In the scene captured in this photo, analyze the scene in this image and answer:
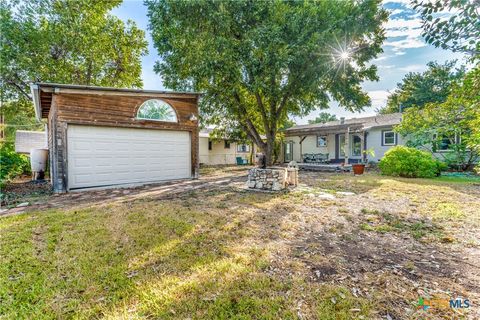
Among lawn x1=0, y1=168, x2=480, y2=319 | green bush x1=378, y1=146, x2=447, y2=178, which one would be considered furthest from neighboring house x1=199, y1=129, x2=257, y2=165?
lawn x1=0, y1=168, x2=480, y2=319

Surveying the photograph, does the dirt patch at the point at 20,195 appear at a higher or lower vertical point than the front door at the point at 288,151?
lower

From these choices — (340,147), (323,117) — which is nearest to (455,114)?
(340,147)

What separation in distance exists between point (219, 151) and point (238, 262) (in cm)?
1951

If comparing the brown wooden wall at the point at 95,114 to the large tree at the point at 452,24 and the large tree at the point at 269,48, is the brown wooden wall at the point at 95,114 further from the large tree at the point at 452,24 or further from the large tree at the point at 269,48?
the large tree at the point at 452,24

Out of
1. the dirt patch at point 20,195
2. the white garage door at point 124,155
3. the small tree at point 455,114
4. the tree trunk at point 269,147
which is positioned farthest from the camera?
the tree trunk at point 269,147

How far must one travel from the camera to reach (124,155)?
8.77 meters

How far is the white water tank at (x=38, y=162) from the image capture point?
10523mm

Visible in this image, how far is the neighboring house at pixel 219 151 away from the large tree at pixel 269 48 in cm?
783

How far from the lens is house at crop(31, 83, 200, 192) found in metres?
7.59

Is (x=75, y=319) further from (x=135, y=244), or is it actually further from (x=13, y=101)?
(x=13, y=101)

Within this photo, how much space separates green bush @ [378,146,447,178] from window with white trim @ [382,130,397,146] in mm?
4769

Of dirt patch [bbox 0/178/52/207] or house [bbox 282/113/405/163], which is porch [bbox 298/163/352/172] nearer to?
house [bbox 282/113/405/163]

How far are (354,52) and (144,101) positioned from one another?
1096cm

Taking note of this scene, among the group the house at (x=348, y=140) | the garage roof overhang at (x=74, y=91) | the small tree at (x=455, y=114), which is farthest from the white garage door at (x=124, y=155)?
the house at (x=348, y=140)
